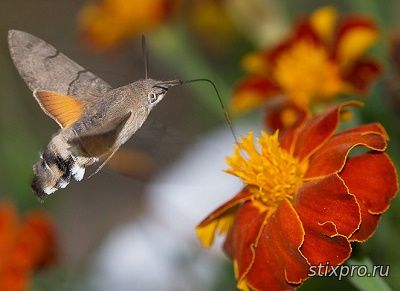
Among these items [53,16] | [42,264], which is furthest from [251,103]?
[53,16]

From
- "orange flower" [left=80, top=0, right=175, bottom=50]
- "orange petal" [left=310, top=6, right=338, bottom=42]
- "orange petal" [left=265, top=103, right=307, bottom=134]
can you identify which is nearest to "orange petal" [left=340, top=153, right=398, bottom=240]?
"orange petal" [left=265, top=103, right=307, bottom=134]

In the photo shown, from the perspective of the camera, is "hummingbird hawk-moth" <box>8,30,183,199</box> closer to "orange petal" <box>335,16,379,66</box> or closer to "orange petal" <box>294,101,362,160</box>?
"orange petal" <box>294,101,362,160</box>

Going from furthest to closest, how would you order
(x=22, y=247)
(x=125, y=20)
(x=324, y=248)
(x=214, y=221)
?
(x=125, y=20), (x=22, y=247), (x=214, y=221), (x=324, y=248)

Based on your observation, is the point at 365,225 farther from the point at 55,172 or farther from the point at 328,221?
the point at 55,172

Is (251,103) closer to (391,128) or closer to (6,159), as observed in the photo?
(391,128)

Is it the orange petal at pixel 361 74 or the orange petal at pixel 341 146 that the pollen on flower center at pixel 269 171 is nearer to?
the orange petal at pixel 341 146

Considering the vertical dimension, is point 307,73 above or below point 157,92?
below

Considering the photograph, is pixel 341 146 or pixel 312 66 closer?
pixel 341 146

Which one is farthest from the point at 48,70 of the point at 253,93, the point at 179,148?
the point at 253,93
